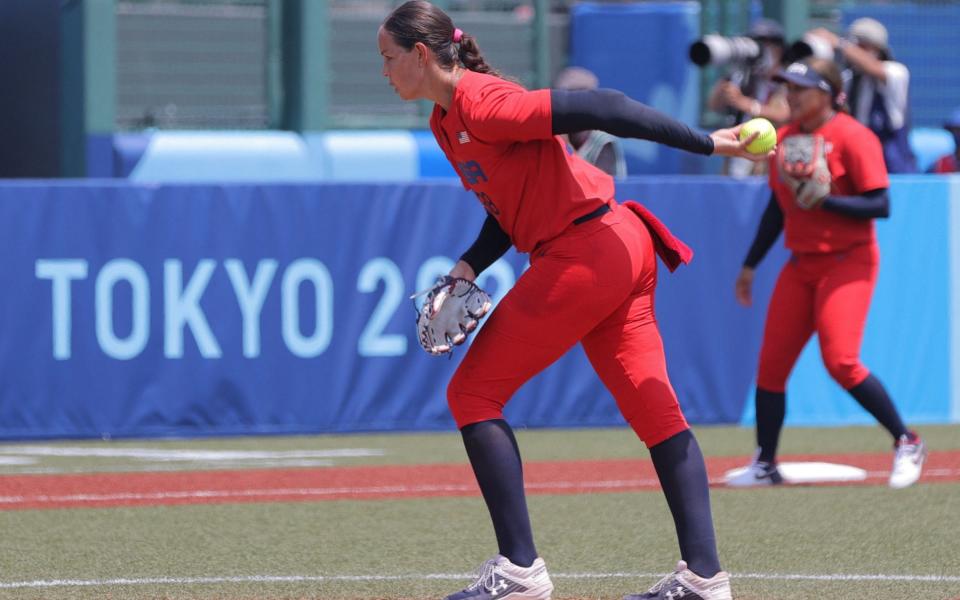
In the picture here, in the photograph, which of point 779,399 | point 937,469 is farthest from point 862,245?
point 937,469

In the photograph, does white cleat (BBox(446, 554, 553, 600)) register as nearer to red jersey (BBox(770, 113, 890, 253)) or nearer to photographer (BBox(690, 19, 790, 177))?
red jersey (BBox(770, 113, 890, 253))

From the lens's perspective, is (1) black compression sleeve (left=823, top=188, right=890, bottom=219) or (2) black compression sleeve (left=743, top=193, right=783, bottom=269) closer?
(1) black compression sleeve (left=823, top=188, right=890, bottom=219)

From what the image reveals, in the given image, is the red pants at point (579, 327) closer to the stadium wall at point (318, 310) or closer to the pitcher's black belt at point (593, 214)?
the pitcher's black belt at point (593, 214)

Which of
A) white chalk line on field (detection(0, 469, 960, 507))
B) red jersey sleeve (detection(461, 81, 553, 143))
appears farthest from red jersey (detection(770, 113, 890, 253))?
red jersey sleeve (detection(461, 81, 553, 143))

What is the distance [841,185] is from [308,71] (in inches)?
331

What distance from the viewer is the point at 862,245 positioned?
823 centimetres

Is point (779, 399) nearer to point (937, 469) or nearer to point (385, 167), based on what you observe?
point (937, 469)

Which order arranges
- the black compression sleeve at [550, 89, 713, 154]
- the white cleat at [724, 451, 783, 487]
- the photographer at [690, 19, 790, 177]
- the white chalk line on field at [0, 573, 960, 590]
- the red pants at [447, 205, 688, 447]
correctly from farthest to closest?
the photographer at [690, 19, 790, 177] < the white cleat at [724, 451, 783, 487] < the white chalk line on field at [0, 573, 960, 590] < the red pants at [447, 205, 688, 447] < the black compression sleeve at [550, 89, 713, 154]

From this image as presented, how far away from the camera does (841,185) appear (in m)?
8.27

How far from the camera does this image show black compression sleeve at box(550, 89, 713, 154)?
4.85 metres

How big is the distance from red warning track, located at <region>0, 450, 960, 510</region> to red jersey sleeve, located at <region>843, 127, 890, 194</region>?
146 cm

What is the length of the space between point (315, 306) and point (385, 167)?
4.49m

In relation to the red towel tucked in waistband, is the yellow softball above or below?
above

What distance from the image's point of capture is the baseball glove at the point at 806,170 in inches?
317
